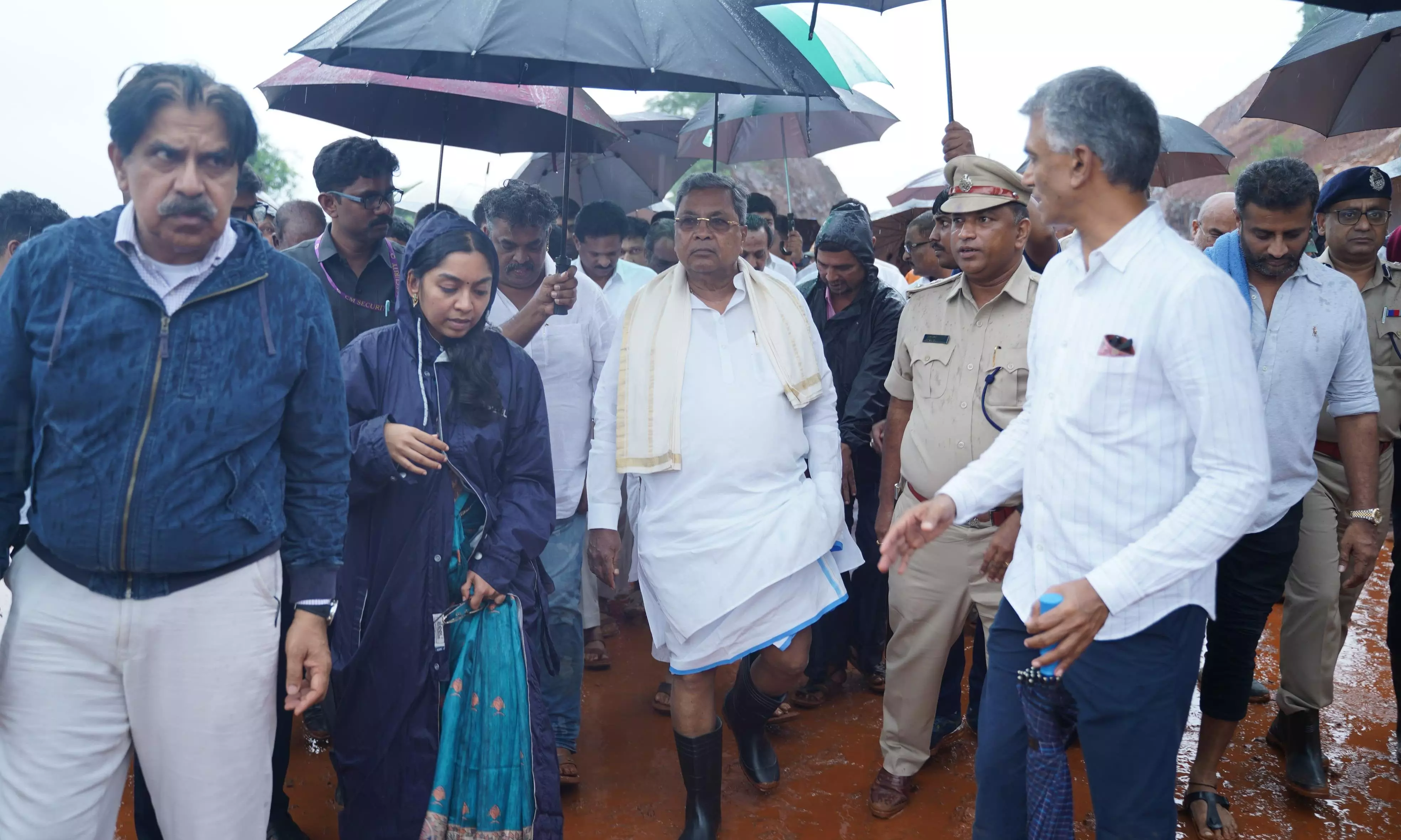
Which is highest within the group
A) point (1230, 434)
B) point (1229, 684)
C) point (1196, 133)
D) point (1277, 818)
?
point (1196, 133)

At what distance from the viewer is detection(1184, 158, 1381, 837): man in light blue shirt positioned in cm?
346

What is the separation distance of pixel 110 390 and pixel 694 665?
202 cm

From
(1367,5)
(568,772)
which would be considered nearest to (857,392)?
(568,772)

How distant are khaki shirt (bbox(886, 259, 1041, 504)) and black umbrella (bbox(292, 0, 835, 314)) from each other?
979mm

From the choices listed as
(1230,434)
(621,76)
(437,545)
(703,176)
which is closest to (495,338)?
(437,545)

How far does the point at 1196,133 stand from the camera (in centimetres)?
865

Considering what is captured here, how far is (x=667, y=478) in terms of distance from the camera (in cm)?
364

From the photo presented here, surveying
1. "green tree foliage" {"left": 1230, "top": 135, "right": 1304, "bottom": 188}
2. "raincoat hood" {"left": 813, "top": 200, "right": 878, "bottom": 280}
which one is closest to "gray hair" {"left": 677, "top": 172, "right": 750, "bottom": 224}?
"raincoat hood" {"left": 813, "top": 200, "right": 878, "bottom": 280}

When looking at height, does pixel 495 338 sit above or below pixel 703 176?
below

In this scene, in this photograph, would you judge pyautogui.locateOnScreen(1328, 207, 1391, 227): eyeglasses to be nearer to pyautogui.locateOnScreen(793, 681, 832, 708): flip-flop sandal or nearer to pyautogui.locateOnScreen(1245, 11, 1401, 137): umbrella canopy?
pyautogui.locateOnScreen(1245, 11, 1401, 137): umbrella canopy

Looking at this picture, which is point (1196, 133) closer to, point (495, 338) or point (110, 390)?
point (495, 338)

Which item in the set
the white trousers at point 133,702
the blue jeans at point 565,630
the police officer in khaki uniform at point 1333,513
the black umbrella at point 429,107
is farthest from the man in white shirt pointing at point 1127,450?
the black umbrella at point 429,107

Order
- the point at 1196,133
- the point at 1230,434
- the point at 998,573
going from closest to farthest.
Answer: the point at 1230,434
the point at 998,573
the point at 1196,133

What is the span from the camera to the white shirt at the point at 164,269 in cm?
224
